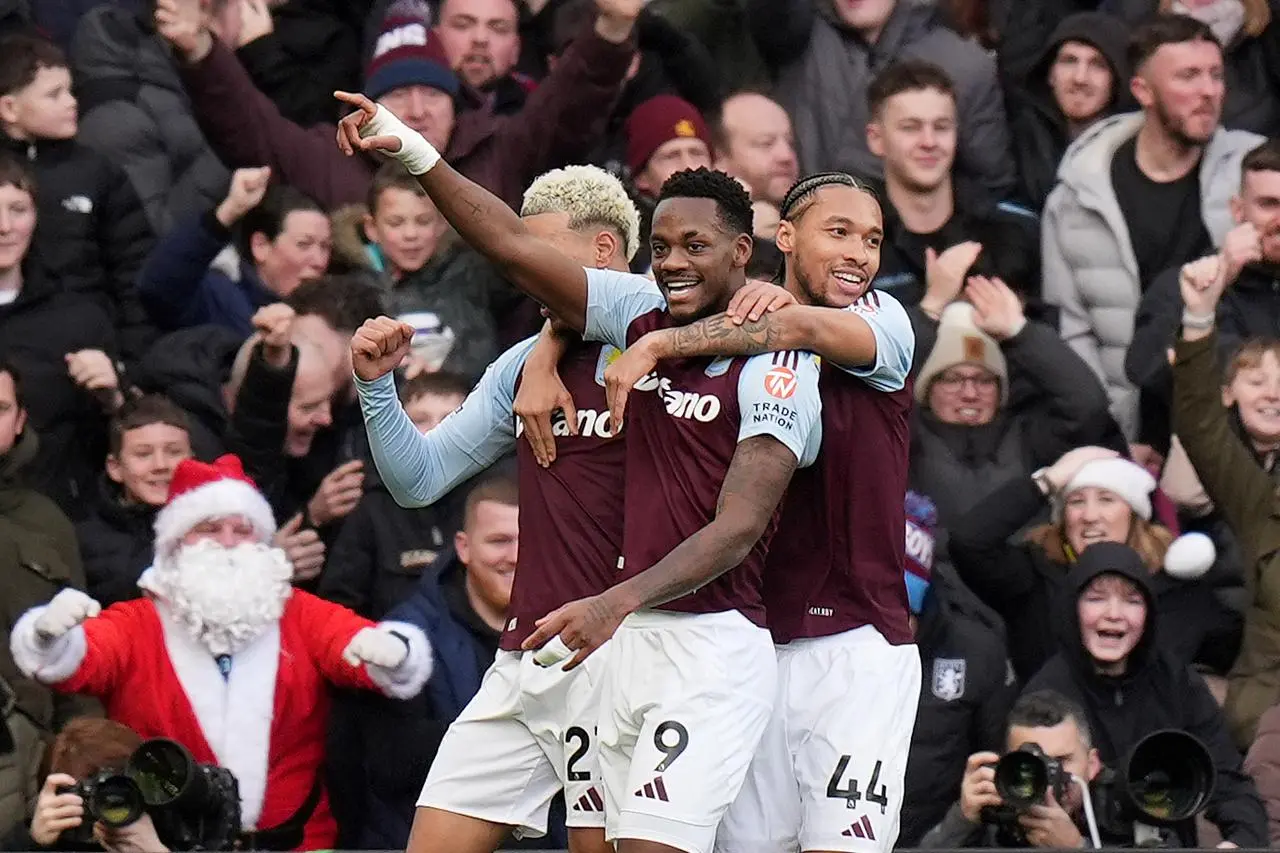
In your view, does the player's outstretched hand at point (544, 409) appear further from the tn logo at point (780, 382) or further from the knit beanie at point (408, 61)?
the knit beanie at point (408, 61)

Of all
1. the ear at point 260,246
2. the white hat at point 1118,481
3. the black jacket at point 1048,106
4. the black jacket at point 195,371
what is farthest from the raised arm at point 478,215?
the black jacket at point 1048,106

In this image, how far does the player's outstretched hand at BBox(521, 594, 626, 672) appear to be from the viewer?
595 cm

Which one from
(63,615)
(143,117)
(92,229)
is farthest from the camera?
(143,117)

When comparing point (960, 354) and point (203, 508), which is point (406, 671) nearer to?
point (203, 508)

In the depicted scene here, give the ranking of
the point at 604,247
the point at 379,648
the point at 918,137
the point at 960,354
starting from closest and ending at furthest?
the point at 604,247, the point at 379,648, the point at 960,354, the point at 918,137

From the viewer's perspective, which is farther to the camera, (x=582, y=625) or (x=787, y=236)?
(x=787, y=236)

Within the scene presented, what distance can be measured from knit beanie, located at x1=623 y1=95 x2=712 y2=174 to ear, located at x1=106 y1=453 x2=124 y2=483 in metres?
2.33

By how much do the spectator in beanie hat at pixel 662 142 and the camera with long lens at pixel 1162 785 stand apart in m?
3.30

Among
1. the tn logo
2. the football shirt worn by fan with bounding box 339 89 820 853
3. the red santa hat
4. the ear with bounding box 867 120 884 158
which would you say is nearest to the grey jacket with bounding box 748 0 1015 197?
the ear with bounding box 867 120 884 158

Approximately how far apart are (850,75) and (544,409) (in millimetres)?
4669

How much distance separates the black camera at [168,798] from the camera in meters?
7.63

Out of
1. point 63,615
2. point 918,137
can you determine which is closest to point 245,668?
point 63,615

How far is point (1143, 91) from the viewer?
34.2 feet

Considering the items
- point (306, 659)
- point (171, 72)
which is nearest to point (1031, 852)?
point (306, 659)
